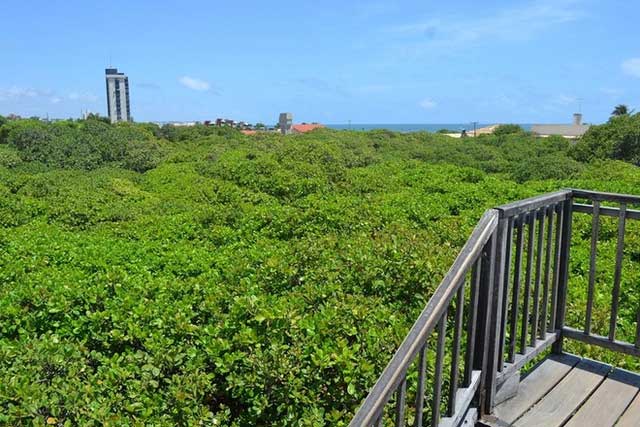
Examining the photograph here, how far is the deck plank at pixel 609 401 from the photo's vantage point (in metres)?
2.50

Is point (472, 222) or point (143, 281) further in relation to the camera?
point (472, 222)

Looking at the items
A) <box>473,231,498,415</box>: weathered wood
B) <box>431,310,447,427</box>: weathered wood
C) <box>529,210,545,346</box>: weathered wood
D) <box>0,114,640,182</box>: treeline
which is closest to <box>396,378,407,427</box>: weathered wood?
<box>431,310,447,427</box>: weathered wood

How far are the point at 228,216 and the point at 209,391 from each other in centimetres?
620

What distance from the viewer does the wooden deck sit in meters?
2.49

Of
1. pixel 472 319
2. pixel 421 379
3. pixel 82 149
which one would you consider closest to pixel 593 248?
pixel 472 319

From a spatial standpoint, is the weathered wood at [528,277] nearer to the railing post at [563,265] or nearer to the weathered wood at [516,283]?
the weathered wood at [516,283]

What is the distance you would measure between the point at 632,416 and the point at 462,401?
0.90 metres

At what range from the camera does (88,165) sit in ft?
75.8

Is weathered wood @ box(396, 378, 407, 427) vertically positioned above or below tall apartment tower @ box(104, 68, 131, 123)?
below

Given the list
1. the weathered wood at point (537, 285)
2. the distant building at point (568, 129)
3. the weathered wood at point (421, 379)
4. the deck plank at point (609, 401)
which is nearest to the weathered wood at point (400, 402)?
the weathered wood at point (421, 379)

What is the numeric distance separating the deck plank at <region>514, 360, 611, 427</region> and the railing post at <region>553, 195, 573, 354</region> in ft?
0.70

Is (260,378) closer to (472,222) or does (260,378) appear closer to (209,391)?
(209,391)

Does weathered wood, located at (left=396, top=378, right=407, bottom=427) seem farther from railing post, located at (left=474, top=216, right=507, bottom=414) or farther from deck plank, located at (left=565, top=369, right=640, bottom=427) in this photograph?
deck plank, located at (left=565, top=369, right=640, bottom=427)

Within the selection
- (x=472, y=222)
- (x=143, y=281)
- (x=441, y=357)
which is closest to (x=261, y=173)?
(x=472, y=222)
